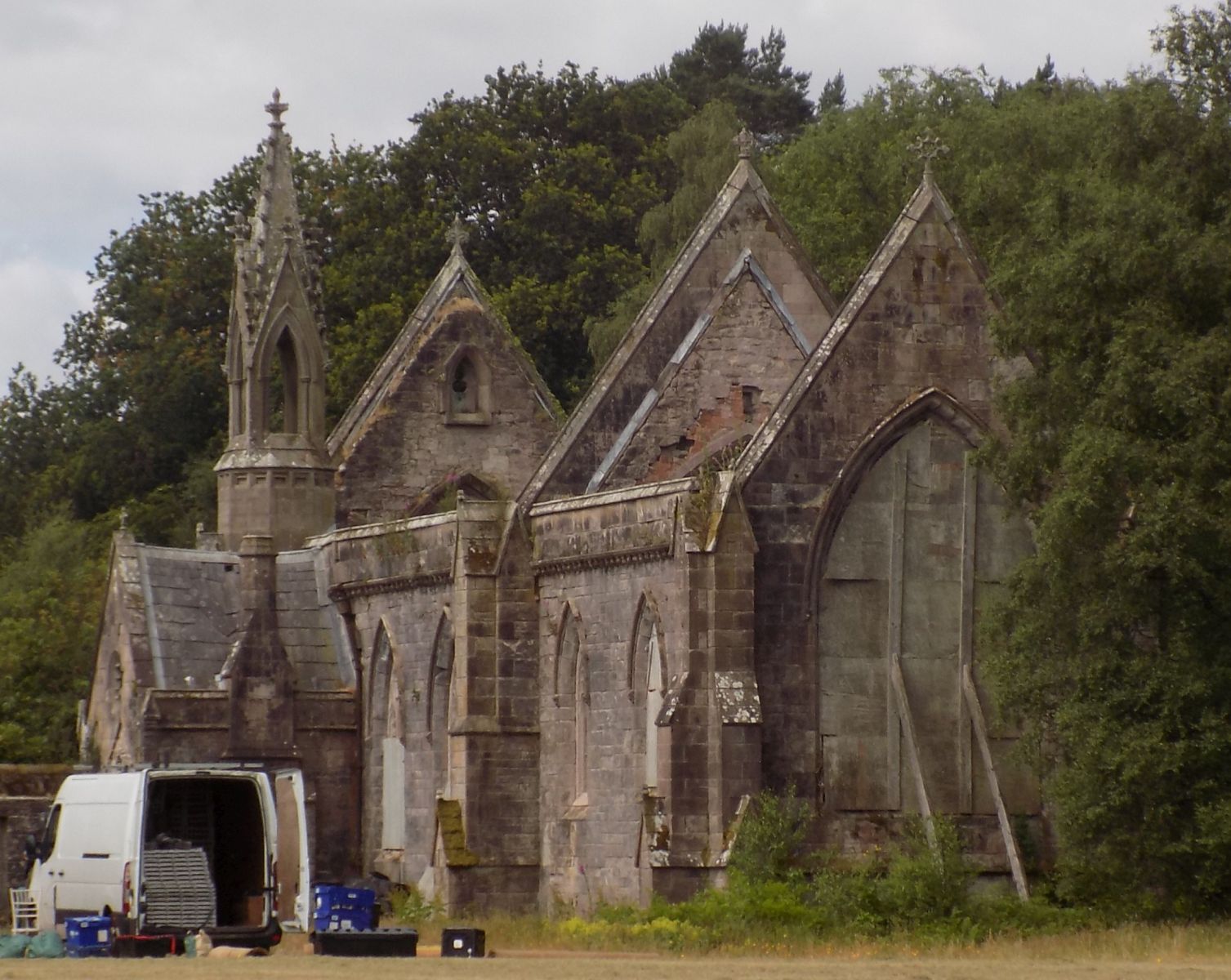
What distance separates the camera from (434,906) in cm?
3978

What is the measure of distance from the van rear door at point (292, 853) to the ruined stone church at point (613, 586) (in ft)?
14.9

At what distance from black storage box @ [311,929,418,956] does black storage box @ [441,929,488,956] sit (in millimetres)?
652

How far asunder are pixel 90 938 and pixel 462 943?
154 inches

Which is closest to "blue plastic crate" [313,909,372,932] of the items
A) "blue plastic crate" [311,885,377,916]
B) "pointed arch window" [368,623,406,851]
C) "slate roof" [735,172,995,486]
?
"blue plastic crate" [311,885,377,916]

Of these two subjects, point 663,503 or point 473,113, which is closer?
point 663,503

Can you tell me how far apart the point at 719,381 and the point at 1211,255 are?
11665mm

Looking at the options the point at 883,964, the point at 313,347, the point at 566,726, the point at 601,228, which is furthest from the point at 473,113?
the point at 883,964

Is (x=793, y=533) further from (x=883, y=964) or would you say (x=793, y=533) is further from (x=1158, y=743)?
(x=883, y=964)

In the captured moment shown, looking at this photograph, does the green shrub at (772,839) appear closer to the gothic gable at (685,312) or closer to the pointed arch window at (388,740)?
the gothic gable at (685,312)

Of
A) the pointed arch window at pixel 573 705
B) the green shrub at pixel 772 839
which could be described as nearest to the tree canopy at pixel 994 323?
the green shrub at pixel 772 839

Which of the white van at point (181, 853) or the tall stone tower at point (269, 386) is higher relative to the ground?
the tall stone tower at point (269, 386)

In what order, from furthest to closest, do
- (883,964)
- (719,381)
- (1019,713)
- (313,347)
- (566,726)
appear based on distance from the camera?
1. (313,347)
2. (719,381)
3. (566,726)
4. (1019,713)
5. (883,964)

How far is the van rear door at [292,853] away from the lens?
32.9 meters

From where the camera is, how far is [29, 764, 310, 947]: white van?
31.5m
